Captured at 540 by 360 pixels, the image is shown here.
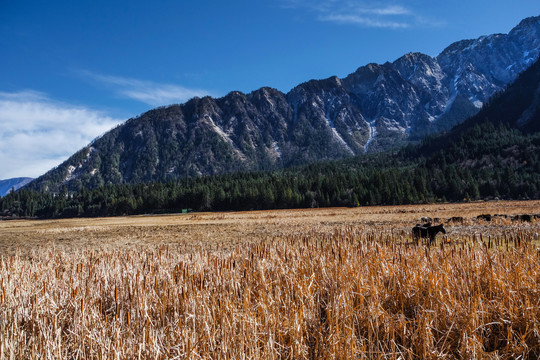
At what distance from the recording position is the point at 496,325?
13.5 feet

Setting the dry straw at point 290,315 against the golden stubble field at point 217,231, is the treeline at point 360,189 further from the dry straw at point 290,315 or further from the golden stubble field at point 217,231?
the dry straw at point 290,315

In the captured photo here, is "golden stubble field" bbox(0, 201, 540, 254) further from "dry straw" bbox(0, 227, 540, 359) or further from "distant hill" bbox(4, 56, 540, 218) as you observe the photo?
"distant hill" bbox(4, 56, 540, 218)

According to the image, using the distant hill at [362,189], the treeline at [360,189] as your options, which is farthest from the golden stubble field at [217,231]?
the distant hill at [362,189]

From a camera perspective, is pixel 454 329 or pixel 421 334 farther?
pixel 454 329

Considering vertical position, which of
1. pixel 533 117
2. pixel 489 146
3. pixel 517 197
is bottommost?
pixel 517 197

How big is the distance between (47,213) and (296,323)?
16810 cm

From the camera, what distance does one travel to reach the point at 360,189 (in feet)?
310

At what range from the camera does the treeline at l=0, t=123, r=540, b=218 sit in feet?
300

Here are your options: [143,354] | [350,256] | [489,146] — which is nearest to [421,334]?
[143,354]

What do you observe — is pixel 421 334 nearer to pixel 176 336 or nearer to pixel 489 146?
pixel 176 336

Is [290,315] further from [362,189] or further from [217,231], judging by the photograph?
[362,189]

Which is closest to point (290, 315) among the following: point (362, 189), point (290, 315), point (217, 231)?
point (290, 315)

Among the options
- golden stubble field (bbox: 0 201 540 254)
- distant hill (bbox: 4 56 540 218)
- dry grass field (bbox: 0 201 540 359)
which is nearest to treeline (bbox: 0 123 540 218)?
distant hill (bbox: 4 56 540 218)

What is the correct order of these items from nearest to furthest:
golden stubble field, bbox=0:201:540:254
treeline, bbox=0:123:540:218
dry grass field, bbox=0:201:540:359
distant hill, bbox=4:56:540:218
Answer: dry grass field, bbox=0:201:540:359 → golden stubble field, bbox=0:201:540:254 → treeline, bbox=0:123:540:218 → distant hill, bbox=4:56:540:218
